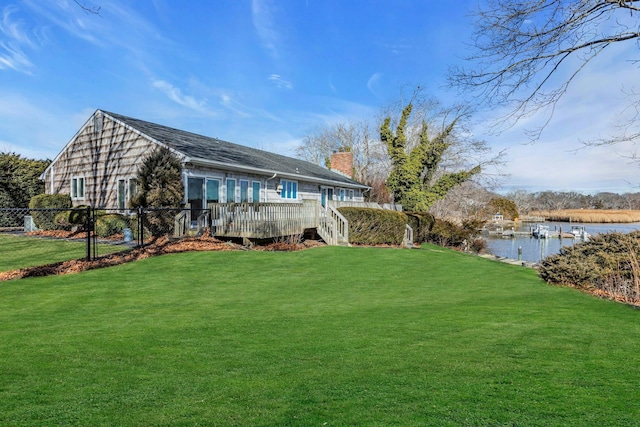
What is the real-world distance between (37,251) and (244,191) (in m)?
9.43

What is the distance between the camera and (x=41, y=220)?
1977 cm

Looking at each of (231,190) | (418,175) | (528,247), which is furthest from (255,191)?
(528,247)

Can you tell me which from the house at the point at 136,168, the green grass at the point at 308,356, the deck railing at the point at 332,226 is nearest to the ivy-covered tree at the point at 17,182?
the house at the point at 136,168

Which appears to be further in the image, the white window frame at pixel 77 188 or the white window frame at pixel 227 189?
the white window frame at pixel 77 188

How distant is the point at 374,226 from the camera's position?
19750mm

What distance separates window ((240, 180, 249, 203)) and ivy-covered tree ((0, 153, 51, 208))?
13.8 meters

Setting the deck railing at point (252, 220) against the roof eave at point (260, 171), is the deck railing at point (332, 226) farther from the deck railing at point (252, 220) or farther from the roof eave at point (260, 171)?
the roof eave at point (260, 171)

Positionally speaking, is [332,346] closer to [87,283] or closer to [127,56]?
→ [87,283]

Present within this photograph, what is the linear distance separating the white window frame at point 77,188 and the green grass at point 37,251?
16.2ft

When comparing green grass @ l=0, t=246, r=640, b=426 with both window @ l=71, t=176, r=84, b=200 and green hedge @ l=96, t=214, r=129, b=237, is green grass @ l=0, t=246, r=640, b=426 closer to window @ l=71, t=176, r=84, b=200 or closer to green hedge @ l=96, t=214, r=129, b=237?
green hedge @ l=96, t=214, r=129, b=237

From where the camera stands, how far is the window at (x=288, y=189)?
23733 millimetres

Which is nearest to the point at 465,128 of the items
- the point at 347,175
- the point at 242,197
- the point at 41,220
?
the point at 347,175

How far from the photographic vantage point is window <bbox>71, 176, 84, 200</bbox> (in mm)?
21516

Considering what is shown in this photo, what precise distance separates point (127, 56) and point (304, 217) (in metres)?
9.89
